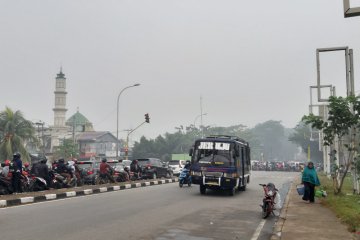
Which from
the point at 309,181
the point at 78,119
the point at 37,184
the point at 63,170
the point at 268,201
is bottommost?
the point at 268,201

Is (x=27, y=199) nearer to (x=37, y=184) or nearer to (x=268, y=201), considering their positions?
(x=37, y=184)

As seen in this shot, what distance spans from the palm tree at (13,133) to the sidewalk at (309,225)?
31291 mm

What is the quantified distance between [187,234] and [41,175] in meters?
10.6

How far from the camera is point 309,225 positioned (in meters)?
9.71

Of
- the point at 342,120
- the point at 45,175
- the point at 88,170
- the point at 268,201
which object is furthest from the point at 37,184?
the point at 342,120

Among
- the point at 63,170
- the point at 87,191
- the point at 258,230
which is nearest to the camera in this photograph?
the point at 258,230

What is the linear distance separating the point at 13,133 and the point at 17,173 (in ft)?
84.0

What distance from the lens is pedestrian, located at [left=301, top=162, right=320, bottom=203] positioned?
1474cm

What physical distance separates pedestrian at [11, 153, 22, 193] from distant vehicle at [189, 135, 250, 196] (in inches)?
266

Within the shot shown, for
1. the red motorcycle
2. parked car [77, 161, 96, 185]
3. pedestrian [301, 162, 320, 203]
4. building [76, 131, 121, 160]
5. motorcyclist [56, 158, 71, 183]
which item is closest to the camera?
the red motorcycle

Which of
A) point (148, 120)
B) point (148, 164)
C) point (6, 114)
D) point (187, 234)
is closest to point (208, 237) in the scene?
point (187, 234)

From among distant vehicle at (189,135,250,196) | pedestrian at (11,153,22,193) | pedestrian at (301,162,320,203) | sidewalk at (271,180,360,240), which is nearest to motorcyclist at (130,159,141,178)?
distant vehicle at (189,135,250,196)

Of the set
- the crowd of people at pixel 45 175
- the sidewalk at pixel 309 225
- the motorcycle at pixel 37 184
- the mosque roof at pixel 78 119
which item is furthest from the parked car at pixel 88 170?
the mosque roof at pixel 78 119

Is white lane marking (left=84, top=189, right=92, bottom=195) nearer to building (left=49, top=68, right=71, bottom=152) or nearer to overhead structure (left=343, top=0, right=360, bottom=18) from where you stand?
overhead structure (left=343, top=0, right=360, bottom=18)
